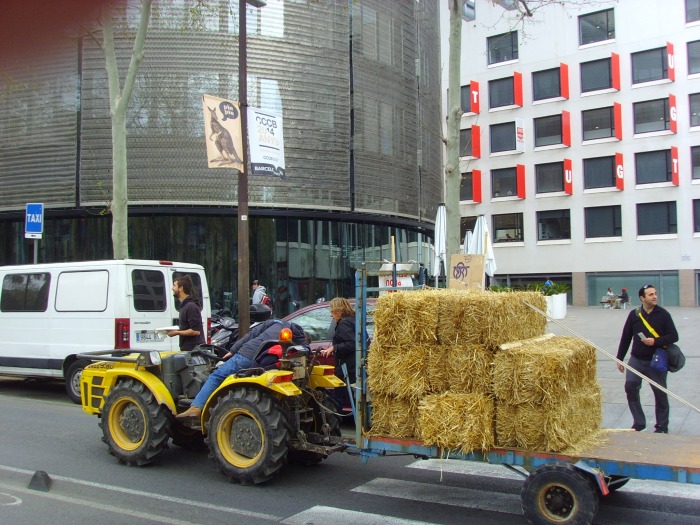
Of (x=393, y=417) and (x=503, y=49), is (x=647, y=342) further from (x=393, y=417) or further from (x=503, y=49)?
(x=503, y=49)

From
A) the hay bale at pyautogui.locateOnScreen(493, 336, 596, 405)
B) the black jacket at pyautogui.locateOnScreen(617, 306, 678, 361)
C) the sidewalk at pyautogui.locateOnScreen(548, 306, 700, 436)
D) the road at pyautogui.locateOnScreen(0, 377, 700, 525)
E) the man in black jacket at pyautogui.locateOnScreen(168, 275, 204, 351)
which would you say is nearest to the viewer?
the hay bale at pyautogui.locateOnScreen(493, 336, 596, 405)

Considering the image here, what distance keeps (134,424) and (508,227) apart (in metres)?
38.8

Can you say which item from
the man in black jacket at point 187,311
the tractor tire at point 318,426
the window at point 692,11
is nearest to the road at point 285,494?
the tractor tire at point 318,426

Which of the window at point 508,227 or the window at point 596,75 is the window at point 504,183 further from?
the window at point 596,75

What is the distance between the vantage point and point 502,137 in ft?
141

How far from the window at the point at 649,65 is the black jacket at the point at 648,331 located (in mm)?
35137

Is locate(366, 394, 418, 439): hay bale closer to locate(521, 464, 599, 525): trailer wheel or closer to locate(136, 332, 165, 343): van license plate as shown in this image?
locate(521, 464, 599, 525): trailer wheel

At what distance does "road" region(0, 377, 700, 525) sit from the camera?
520cm

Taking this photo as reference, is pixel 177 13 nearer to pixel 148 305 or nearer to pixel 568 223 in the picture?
pixel 148 305

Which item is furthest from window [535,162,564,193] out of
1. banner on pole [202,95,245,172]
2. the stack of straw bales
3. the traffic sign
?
the stack of straw bales

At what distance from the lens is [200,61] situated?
65.1 feet

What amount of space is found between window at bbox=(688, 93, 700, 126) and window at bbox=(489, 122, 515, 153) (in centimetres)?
1041

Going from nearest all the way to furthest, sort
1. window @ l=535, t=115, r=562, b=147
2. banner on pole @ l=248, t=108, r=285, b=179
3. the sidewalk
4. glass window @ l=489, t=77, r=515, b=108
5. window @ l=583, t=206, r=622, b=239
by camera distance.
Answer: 1. the sidewalk
2. banner on pole @ l=248, t=108, r=285, b=179
3. window @ l=583, t=206, r=622, b=239
4. window @ l=535, t=115, r=562, b=147
5. glass window @ l=489, t=77, r=515, b=108

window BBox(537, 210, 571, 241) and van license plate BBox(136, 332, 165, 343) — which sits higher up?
window BBox(537, 210, 571, 241)
